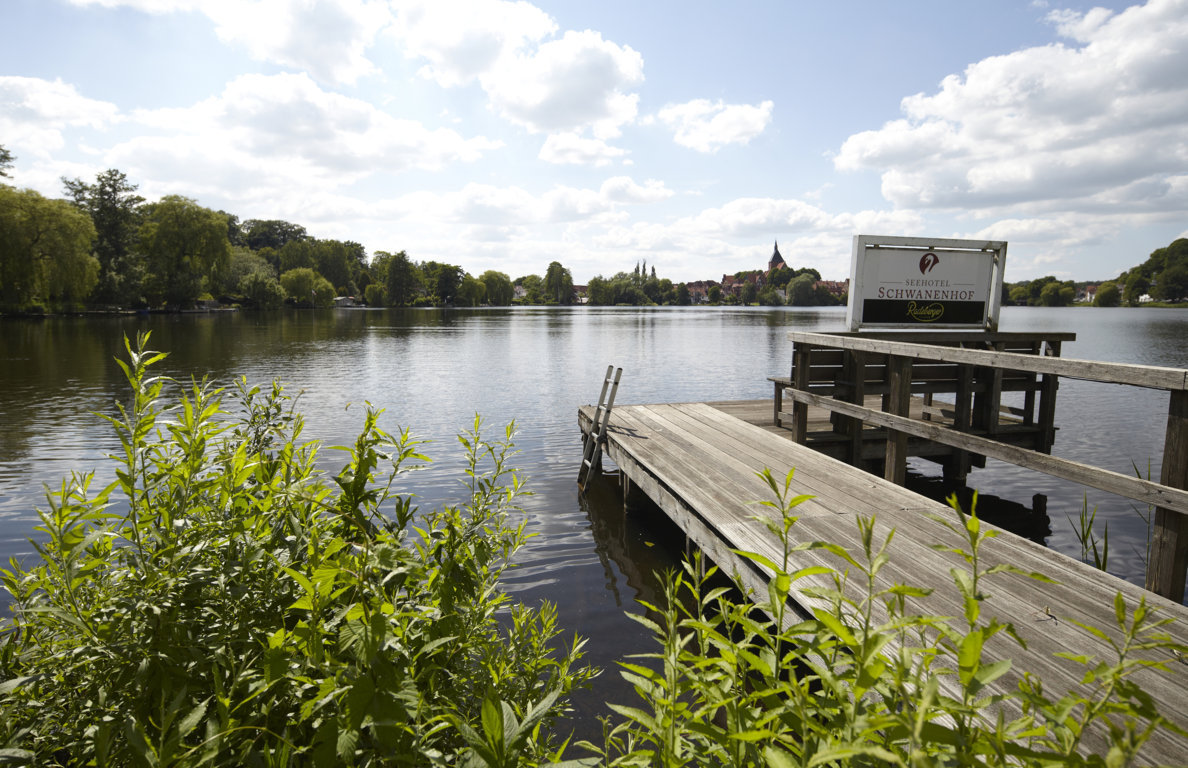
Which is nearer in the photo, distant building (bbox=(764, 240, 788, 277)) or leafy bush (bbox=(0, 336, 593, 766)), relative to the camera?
leafy bush (bbox=(0, 336, 593, 766))

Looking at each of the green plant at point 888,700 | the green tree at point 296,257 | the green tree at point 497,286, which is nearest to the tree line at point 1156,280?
the green tree at point 497,286

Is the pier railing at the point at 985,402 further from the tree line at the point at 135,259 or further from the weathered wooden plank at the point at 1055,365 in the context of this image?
the tree line at the point at 135,259

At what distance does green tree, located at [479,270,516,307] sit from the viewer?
140875mm

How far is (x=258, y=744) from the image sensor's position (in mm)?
1685

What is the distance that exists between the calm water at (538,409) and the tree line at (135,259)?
812 cm

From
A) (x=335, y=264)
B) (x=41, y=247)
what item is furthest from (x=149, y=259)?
(x=335, y=264)

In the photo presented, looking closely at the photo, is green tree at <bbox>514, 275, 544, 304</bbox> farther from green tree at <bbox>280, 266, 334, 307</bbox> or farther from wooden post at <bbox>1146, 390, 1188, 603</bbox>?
wooden post at <bbox>1146, 390, 1188, 603</bbox>

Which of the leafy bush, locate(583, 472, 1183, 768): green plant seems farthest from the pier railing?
the leafy bush

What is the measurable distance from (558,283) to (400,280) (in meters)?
43.0

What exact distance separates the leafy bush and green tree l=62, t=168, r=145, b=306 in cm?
7055

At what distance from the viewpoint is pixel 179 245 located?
6366 cm

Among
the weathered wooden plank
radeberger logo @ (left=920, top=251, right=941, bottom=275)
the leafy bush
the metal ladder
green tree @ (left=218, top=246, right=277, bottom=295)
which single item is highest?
green tree @ (left=218, top=246, right=277, bottom=295)

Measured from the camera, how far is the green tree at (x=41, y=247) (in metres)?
43.2

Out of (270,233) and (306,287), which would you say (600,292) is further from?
(306,287)
